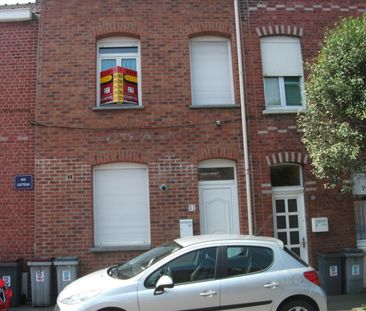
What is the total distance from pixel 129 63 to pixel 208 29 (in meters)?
2.17

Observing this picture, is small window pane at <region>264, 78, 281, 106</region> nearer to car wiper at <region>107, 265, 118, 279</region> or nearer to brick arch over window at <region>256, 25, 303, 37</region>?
brick arch over window at <region>256, 25, 303, 37</region>

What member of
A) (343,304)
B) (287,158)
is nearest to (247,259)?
(343,304)

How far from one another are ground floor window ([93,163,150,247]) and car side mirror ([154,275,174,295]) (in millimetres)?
4798

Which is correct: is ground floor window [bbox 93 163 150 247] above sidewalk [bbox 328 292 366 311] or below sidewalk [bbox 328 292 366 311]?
above

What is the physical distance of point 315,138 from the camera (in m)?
10.1

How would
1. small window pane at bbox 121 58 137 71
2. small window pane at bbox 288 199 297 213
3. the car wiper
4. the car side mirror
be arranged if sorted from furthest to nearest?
small window pane at bbox 121 58 137 71, small window pane at bbox 288 199 297 213, the car wiper, the car side mirror

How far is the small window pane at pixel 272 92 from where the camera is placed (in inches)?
481

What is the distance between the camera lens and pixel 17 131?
1154 centimetres

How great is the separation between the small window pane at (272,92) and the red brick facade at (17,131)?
5.77 metres

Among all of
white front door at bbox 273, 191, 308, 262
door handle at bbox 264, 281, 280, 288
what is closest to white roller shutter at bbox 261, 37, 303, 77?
white front door at bbox 273, 191, 308, 262

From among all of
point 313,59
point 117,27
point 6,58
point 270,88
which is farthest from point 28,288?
point 313,59

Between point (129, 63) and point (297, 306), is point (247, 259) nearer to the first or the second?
point (297, 306)

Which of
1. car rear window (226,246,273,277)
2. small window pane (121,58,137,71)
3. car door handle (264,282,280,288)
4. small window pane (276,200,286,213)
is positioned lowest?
car door handle (264,282,280,288)

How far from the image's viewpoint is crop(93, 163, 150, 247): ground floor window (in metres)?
11.4
